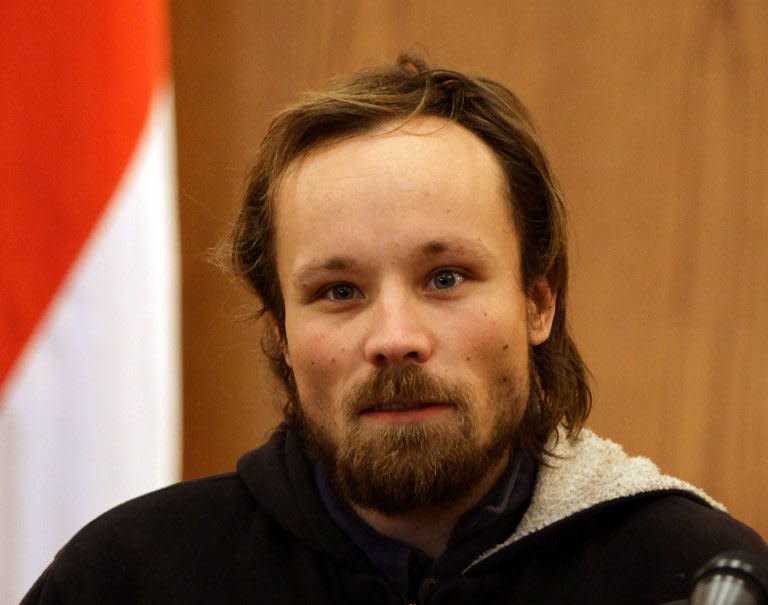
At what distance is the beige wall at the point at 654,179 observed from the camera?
6.35ft

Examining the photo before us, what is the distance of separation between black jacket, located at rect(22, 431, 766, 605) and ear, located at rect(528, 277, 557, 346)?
132 mm

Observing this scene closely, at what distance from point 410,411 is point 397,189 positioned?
23 centimetres

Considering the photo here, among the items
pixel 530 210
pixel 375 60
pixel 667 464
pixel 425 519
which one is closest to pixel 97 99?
pixel 375 60

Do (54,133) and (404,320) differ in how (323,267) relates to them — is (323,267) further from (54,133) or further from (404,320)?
(54,133)

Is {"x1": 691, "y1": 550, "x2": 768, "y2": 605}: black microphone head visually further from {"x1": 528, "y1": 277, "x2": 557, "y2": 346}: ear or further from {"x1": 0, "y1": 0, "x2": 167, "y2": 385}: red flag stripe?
{"x1": 0, "y1": 0, "x2": 167, "y2": 385}: red flag stripe

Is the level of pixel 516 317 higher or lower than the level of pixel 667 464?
higher

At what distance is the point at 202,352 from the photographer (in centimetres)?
223

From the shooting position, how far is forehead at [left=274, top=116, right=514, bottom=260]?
1227 millimetres

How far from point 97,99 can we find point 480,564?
0.93m

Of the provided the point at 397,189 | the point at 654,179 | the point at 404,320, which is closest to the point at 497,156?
the point at 397,189

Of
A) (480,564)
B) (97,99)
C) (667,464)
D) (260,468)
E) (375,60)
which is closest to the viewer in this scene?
(480,564)

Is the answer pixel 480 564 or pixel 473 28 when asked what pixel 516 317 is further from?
pixel 473 28

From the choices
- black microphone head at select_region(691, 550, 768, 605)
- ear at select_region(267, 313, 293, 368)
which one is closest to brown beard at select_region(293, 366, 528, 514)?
ear at select_region(267, 313, 293, 368)

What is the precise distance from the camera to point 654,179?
6.51 ft
